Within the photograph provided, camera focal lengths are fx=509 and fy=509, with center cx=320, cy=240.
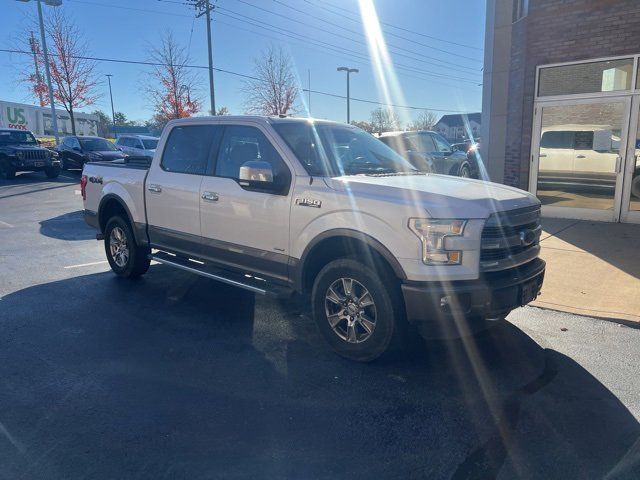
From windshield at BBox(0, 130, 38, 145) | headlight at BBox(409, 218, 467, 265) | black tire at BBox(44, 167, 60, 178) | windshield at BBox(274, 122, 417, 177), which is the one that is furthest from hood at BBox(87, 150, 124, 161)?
headlight at BBox(409, 218, 467, 265)

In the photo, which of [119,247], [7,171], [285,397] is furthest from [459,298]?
[7,171]

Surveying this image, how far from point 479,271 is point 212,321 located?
275 centimetres

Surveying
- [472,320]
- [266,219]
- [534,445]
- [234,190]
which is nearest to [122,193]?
[234,190]

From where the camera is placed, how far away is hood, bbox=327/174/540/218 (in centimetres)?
A: 369

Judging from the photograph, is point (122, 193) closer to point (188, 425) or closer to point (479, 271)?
point (188, 425)

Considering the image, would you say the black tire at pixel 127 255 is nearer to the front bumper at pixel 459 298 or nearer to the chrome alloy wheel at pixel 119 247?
the chrome alloy wheel at pixel 119 247

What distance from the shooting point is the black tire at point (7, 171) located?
20.2 metres

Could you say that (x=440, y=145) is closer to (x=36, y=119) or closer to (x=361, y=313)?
(x=361, y=313)

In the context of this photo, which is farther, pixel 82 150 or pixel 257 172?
pixel 82 150

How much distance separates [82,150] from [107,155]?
6.66 ft

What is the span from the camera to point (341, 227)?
409 cm

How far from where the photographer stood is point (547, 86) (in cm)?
995

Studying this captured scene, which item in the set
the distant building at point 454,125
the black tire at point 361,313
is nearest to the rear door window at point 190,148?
the black tire at point 361,313

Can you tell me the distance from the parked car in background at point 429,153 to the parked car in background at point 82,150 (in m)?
12.3
